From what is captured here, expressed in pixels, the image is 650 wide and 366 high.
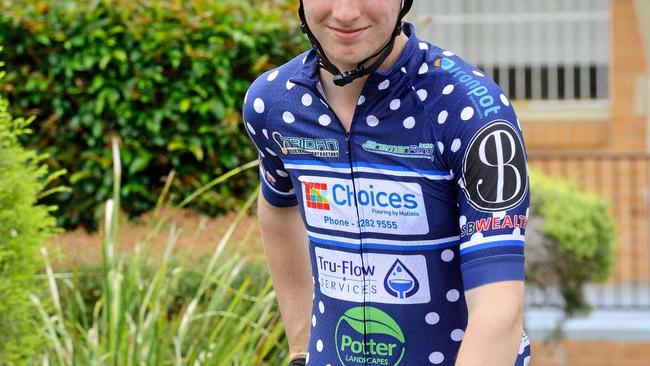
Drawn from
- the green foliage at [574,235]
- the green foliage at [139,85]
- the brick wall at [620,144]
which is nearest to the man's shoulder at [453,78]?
the green foliage at [139,85]

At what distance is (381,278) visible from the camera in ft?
8.57

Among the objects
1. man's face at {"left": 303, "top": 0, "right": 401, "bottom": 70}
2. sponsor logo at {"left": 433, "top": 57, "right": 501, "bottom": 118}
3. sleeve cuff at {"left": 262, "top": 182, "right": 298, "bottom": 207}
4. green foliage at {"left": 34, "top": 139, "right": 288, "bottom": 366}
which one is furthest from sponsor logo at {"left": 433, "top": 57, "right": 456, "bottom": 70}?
green foliage at {"left": 34, "top": 139, "right": 288, "bottom": 366}

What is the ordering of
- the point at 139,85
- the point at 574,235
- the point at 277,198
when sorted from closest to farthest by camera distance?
1. the point at 277,198
2. the point at 139,85
3. the point at 574,235

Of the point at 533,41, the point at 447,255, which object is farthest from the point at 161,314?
the point at 533,41

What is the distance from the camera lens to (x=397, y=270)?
2592 mm

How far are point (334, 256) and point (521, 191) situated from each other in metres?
0.46

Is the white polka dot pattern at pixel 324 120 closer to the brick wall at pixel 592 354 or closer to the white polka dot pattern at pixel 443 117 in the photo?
the white polka dot pattern at pixel 443 117

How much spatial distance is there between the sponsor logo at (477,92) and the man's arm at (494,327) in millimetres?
327

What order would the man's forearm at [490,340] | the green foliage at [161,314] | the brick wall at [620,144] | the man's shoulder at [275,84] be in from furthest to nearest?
the brick wall at [620,144] < the green foliage at [161,314] < the man's shoulder at [275,84] < the man's forearm at [490,340]

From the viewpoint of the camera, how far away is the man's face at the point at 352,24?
2.48 metres

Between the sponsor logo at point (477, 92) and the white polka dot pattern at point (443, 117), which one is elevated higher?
the sponsor logo at point (477, 92)

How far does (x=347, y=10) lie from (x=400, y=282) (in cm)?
56

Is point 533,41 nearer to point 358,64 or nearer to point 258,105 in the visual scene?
point 258,105

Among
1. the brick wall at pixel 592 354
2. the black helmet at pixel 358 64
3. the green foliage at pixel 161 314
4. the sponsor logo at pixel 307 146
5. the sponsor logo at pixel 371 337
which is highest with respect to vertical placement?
the black helmet at pixel 358 64
